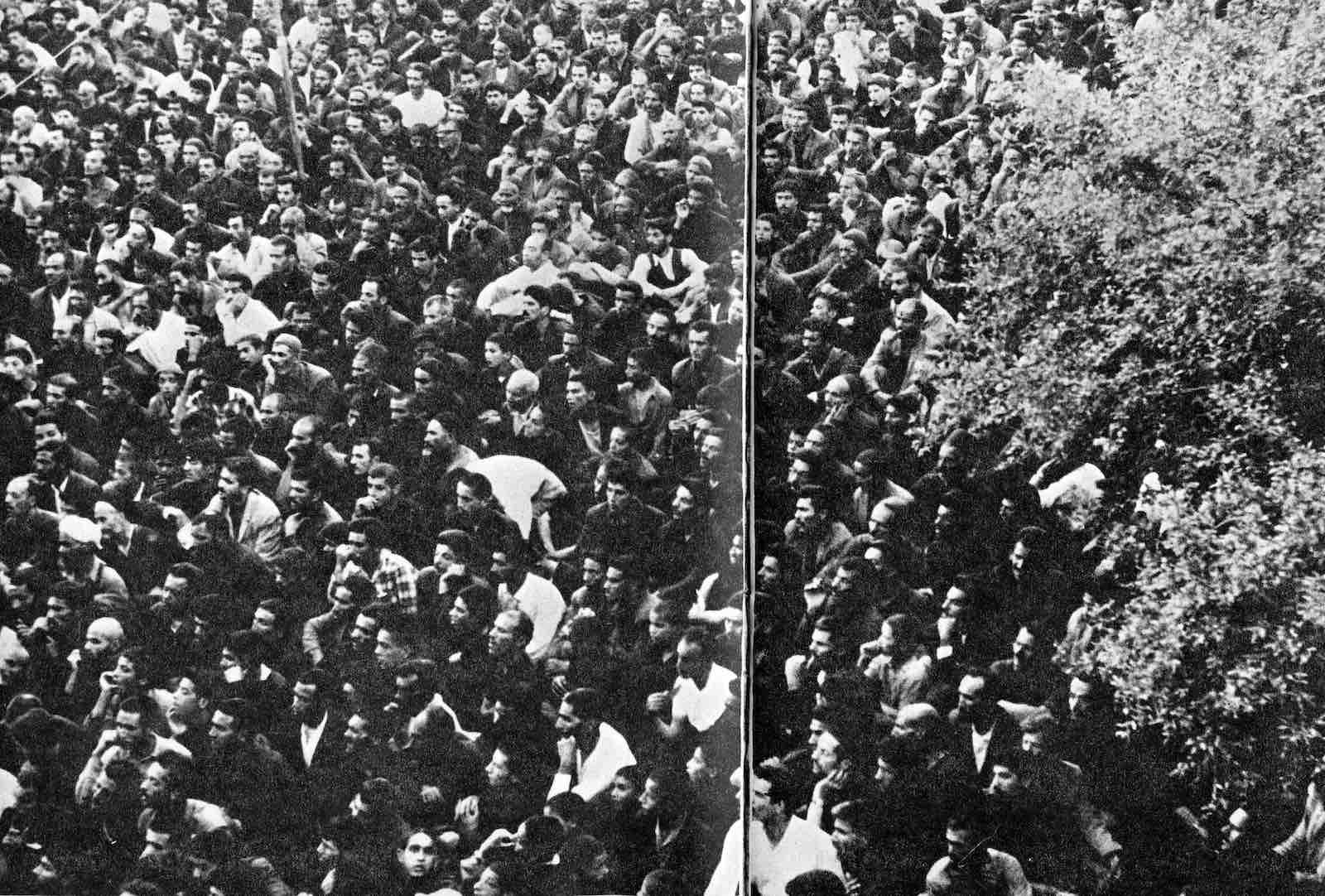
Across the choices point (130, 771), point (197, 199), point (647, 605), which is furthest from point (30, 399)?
point (647, 605)

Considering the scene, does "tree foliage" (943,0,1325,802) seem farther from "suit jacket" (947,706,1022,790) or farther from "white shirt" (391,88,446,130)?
"white shirt" (391,88,446,130)

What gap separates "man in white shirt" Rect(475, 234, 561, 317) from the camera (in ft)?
6.53

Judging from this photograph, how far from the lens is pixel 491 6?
202cm

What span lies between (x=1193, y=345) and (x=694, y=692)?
1105 millimetres

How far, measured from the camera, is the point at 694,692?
6.39 feet

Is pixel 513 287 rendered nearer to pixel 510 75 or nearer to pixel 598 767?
pixel 510 75

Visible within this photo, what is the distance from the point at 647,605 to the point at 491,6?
1.13m

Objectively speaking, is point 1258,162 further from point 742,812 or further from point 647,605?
point 742,812

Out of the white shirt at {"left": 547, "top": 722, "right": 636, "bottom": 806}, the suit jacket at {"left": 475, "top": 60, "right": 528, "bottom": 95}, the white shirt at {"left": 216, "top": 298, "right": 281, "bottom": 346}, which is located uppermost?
the suit jacket at {"left": 475, "top": 60, "right": 528, "bottom": 95}

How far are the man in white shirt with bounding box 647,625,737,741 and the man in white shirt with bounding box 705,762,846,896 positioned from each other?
0.12m

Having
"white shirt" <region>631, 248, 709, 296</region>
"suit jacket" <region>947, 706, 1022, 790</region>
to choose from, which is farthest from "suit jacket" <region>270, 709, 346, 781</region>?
"suit jacket" <region>947, 706, 1022, 790</region>

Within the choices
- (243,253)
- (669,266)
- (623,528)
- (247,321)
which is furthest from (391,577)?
(669,266)

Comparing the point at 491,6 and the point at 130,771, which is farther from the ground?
the point at 491,6

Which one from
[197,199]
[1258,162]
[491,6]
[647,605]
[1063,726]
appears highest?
[491,6]
